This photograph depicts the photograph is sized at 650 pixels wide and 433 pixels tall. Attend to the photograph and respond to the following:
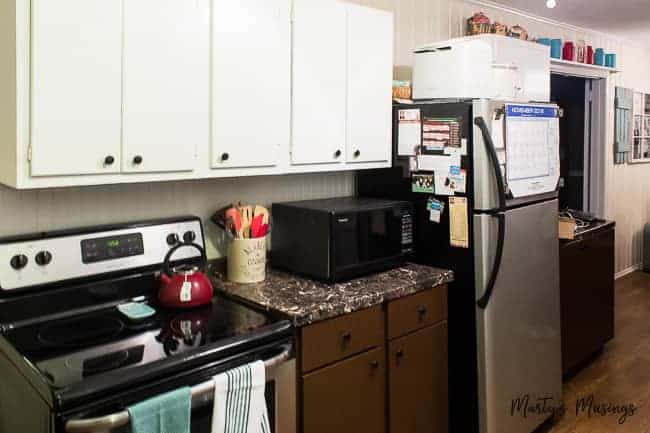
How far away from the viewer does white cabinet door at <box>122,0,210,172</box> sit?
1754 mm

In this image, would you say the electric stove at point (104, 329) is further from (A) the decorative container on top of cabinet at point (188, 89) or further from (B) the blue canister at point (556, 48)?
(B) the blue canister at point (556, 48)

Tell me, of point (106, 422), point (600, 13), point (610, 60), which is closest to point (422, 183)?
point (106, 422)

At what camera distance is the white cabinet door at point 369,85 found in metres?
2.42

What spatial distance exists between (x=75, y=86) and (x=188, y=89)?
0.37 m

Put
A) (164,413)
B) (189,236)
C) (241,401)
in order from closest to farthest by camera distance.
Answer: (164,413) → (241,401) → (189,236)

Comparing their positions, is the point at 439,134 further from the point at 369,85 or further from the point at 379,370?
the point at 379,370

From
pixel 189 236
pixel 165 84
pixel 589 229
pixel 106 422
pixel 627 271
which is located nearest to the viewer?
pixel 106 422

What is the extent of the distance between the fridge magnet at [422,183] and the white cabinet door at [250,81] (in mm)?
668

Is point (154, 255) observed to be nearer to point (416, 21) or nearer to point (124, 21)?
point (124, 21)

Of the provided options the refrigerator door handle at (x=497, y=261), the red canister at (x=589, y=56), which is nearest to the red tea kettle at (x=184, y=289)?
the refrigerator door handle at (x=497, y=261)

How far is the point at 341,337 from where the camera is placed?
1976 millimetres

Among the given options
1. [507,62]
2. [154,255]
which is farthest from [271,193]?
[507,62]

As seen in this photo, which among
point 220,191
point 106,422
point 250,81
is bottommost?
point 106,422

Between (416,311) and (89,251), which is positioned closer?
(89,251)
